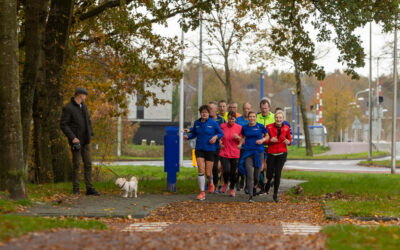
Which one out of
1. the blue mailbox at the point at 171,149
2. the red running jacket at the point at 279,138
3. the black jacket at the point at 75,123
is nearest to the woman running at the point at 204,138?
the blue mailbox at the point at 171,149

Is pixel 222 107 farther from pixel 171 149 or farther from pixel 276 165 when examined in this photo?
pixel 276 165

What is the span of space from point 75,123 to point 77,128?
0.11 meters

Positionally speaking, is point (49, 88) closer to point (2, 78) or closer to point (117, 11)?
point (117, 11)

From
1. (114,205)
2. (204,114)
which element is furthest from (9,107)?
(204,114)

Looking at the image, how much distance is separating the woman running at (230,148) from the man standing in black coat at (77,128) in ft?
9.24

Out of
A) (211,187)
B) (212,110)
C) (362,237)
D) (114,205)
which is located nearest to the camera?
(362,237)

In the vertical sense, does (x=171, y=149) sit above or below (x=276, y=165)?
above

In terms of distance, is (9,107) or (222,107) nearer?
(9,107)

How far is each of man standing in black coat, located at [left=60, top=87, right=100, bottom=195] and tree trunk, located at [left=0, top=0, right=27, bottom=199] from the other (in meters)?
1.67

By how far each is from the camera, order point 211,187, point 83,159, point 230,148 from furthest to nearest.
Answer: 1. point 211,187
2. point 230,148
3. point 83,159

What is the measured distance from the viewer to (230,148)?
43.9 feet

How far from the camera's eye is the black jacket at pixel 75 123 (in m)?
12.1

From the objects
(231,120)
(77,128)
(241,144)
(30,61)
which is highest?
(30,61)

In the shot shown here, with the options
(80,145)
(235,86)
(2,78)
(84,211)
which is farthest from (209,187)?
(235,86)
